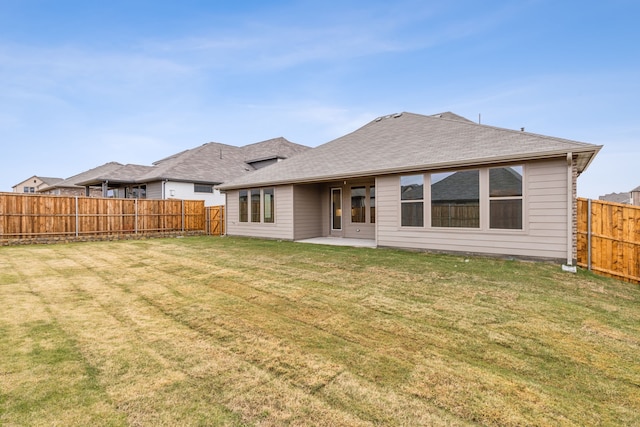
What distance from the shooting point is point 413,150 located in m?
10.2

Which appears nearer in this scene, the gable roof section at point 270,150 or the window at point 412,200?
the window at point 412,200

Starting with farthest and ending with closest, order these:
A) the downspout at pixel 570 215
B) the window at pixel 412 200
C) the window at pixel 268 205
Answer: the window at pixel 268 205 < the window at pixel 412 200 < the downspout at pixel 570 215

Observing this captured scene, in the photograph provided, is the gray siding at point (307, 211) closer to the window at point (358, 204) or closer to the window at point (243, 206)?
the window at point (358, 204)

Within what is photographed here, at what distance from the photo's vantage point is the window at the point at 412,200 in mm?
9172

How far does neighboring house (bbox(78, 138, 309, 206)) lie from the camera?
A: 19.9 m

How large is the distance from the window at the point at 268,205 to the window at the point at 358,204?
3619 mm

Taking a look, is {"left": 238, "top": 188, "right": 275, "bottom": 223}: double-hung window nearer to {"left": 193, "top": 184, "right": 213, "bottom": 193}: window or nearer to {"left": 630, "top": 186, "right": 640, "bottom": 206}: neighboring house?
{"left": 193, "top": 184, "right": 213, "bottom": 193}: window

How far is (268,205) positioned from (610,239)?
37.2 feet

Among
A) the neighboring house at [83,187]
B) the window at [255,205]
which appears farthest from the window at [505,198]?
the neighboring house at [83,187]

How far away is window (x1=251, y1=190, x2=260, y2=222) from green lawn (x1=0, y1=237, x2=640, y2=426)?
320 inches

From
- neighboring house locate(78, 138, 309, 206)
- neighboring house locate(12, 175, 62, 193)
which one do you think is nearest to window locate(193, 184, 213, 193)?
neighboring house locate(78, 138, 309, 206)

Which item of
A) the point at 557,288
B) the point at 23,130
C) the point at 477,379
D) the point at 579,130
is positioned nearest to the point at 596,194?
the point at 579,130

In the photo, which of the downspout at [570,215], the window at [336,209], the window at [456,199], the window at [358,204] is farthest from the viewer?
the window at [336,209]

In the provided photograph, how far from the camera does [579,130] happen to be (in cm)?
2086
